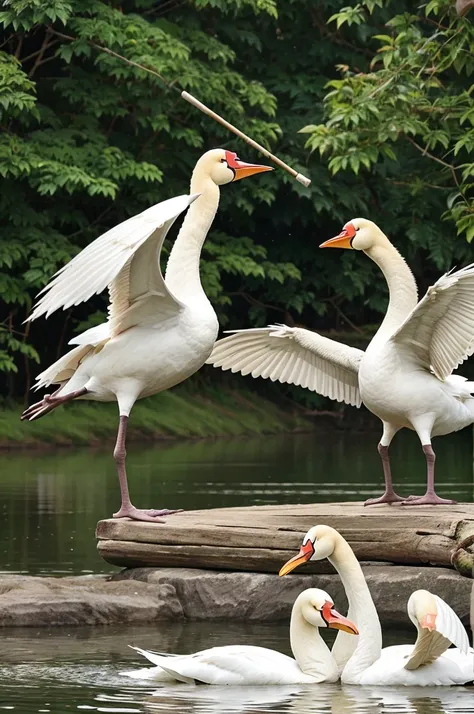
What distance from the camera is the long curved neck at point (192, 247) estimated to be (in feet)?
32.0

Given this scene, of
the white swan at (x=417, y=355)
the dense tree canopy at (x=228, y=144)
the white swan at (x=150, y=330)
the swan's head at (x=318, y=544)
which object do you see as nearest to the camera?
the swan's head at (x=318, y=544)

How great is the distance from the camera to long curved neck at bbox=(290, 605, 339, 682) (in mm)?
7426

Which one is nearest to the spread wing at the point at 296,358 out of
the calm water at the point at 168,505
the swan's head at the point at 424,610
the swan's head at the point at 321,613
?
the calm water at the point at 168,505

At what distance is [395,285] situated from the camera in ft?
31.7

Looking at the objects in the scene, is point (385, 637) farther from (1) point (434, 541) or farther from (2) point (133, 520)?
(2) point (133, 520)

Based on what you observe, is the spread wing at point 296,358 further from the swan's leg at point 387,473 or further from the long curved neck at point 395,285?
the long curved neck at point 395,285

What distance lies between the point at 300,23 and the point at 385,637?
19.8 m

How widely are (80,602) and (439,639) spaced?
91.5 inches

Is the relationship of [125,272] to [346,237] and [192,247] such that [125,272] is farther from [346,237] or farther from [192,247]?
[346,237]

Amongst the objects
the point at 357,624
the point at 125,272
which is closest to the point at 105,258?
the point at 125,272

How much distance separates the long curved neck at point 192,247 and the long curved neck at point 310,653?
276 cm

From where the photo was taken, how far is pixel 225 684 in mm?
7328

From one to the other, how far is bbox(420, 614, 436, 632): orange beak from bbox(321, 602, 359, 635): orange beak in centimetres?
48

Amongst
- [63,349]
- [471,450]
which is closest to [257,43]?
[63,349]
